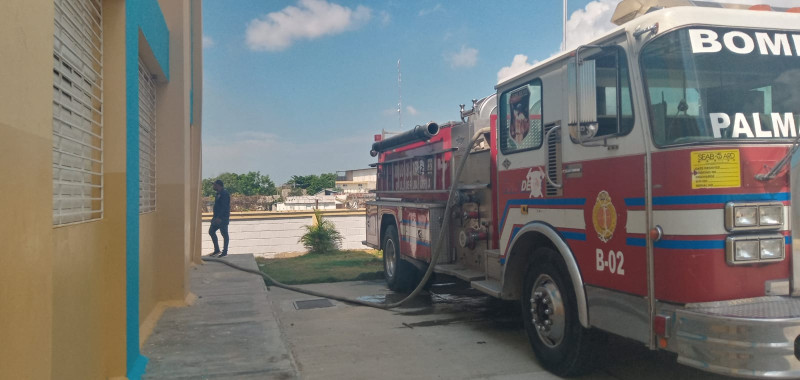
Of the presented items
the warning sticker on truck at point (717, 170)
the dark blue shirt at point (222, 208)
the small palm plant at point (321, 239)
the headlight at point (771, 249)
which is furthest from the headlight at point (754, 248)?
the small palm plant at point (321, 239)

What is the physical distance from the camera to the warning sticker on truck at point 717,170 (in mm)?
3848

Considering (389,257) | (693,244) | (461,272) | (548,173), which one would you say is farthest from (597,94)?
(389,257)

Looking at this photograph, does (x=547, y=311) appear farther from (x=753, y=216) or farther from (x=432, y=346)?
(x=753, y=216)

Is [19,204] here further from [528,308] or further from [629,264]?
[528,308]

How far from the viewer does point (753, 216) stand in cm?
386

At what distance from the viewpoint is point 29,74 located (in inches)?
101

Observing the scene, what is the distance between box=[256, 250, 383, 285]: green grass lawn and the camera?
1177cm

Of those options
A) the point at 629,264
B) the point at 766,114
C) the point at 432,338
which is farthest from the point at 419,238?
the point at 766,114

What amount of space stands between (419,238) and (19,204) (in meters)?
6.36

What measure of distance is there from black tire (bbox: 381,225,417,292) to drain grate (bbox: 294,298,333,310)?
48.3 inches

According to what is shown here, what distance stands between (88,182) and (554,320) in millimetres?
3886

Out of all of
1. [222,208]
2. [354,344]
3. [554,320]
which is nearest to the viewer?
[554,320]

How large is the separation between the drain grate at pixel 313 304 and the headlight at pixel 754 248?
6.10m

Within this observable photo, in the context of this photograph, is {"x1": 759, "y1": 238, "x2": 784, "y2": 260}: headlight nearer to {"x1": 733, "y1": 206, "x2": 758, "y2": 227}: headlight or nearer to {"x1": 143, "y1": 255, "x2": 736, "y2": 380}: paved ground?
{"x1": 733, "y1": 206, "x2": 758, "y2": 227}: headlight
